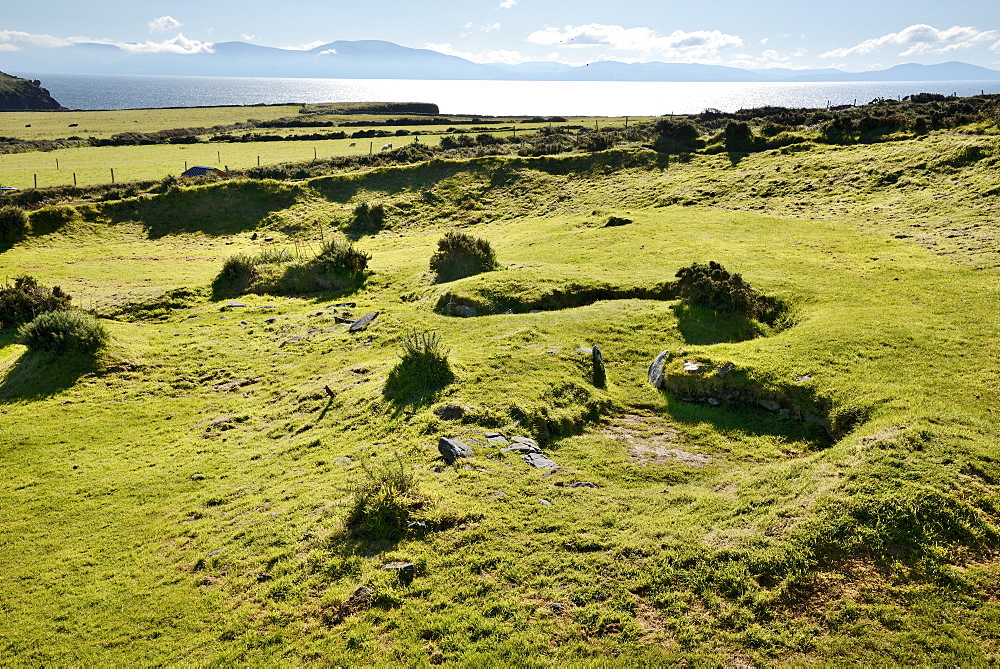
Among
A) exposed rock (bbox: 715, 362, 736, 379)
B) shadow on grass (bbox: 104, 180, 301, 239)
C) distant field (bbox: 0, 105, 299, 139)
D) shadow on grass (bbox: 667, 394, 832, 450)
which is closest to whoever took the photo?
shadow on grass (bbox: 667, 394, 832, 450)

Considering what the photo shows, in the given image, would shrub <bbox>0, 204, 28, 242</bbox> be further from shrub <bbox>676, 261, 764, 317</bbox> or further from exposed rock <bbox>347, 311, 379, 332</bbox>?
shrub <bbox>676, 261, 764, 317</bbox>

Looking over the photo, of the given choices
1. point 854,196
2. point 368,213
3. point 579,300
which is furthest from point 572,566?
point 368,213

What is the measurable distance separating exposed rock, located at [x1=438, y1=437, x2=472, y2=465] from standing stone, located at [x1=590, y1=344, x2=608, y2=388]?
525 centimetres

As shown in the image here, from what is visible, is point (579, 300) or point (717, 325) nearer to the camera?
point (717, 325)

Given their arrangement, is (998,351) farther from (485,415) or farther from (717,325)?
(485,415)

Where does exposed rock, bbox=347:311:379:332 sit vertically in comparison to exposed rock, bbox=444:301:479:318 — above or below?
below

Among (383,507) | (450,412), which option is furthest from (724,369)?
(383,507)

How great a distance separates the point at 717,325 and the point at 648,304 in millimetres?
3108

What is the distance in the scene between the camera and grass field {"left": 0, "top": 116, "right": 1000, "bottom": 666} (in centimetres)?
791

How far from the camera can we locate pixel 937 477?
382 inches

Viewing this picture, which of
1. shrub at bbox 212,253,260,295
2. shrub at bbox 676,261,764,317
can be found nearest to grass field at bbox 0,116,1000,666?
shrub at bbox 676,261,764,317

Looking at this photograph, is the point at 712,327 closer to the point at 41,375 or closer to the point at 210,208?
the point at 41,375

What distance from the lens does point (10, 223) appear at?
40719mm

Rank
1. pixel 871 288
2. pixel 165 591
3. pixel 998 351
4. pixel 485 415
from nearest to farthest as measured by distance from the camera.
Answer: pixel 165 591 → pixel 485 415 → pixel 998 351 → pixel 871 288
